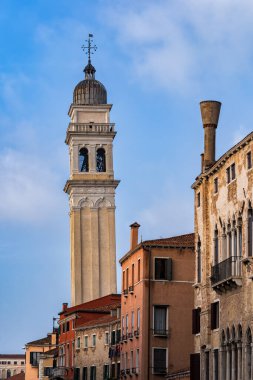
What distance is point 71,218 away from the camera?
11788 cm

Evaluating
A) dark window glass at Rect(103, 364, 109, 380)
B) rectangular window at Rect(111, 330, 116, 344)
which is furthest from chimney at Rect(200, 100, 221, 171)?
dark window glass at Rect(103, 364, 109, 380)

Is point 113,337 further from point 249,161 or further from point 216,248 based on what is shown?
point 249,161

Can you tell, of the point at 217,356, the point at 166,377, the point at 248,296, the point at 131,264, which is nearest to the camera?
the point at 248,296

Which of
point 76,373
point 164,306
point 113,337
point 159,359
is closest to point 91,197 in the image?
point 76,373

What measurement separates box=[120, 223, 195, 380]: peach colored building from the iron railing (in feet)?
50.3

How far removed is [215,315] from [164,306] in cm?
1502

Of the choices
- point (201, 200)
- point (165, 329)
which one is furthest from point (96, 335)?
point (201, 200)

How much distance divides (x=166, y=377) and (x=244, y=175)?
67.4ft

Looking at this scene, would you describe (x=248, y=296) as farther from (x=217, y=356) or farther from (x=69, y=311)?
(x=69, y=311)

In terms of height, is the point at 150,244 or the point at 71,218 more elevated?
the point at 71,218

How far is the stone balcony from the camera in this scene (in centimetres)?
4845

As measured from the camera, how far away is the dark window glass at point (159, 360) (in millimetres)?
66938

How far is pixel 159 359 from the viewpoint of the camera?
6706cm

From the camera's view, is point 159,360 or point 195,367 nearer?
point 195,367
